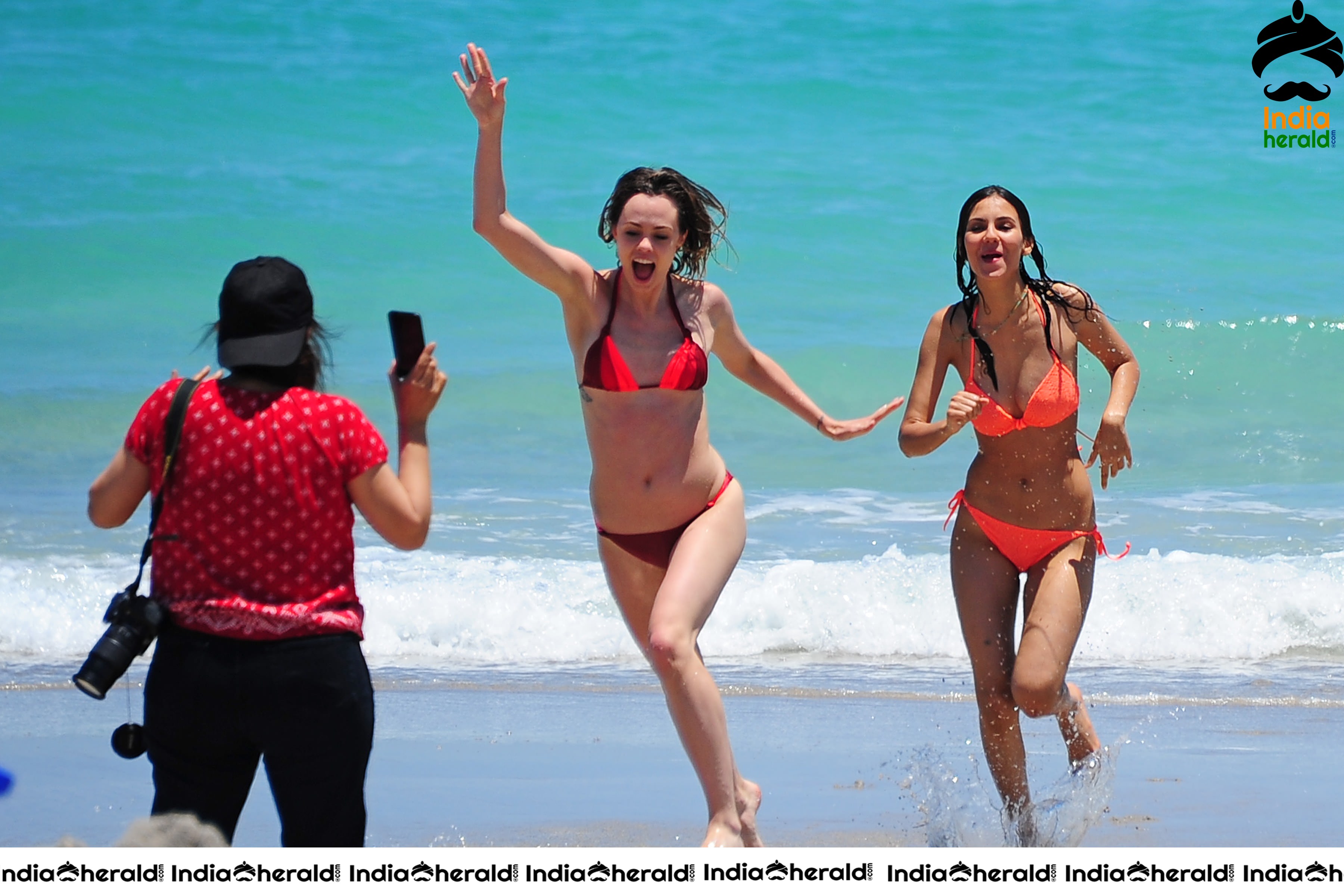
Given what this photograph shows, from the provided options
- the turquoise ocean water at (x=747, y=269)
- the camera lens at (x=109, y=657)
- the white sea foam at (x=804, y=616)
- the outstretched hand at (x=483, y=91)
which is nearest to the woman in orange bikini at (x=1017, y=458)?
the outstretched hand at (x=483, y=91)

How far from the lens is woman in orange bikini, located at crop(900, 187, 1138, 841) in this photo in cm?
462

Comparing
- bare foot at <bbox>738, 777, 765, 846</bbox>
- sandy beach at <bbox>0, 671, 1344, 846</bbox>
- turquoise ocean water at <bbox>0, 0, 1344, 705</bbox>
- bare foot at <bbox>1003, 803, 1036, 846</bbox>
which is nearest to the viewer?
bare foot at <bbox>738, 777, 765, 846</bbox>

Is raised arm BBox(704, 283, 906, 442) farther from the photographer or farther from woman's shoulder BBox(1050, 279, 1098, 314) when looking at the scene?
the photographer

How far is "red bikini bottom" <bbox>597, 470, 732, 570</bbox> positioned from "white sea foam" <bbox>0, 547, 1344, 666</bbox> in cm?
355

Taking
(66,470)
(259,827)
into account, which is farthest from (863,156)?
(259,827)

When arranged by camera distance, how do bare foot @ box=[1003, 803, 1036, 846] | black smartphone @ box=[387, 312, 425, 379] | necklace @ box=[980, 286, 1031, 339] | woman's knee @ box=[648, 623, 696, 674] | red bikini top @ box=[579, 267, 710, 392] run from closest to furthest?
black smartphone @ box=[387, 312, 425, 379], woman's knee @ box=[648, 623, 696, 674], red bikini top @ box=[579, 267, 710, 392], bare foot @ box=[1003, 803, 1036, 846], necklace @ box=[980, 286, 1031, 339]

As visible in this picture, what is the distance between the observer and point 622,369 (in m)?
4.53

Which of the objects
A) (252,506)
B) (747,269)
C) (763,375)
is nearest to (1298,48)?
(747,269)

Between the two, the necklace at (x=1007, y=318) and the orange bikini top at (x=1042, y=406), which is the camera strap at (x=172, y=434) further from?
the necklace at (x=1007, y=318)

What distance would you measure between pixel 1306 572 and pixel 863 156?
13.8m

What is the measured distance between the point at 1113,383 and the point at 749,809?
175 cm

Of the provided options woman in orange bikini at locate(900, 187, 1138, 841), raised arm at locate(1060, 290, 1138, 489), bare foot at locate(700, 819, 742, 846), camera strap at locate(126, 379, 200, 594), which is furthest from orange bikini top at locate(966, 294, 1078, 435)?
camera strap at locate(126, 379, 200, 594)

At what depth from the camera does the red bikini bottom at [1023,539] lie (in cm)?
471
